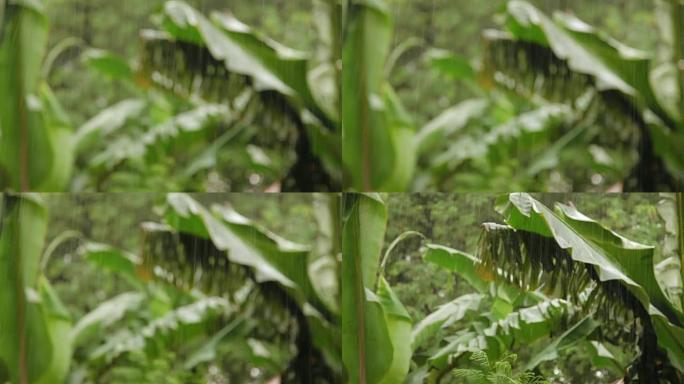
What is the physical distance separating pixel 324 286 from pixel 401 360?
28cm

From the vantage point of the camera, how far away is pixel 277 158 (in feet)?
8.27

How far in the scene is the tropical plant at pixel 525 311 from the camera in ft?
8.08

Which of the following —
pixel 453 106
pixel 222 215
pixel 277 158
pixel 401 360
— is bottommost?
pixel 401 360

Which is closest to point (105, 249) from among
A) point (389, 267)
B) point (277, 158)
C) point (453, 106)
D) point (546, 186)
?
point (277, 158)

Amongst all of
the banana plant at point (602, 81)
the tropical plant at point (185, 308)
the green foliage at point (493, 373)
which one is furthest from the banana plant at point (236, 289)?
the banana plant at point (602, 81)

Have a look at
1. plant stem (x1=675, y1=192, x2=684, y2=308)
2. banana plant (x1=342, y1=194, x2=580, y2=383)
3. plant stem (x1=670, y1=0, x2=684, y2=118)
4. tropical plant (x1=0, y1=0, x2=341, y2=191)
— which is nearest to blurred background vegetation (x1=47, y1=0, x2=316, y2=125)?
tropical plant (x1=0, y1=0, x2=341, y2=191)

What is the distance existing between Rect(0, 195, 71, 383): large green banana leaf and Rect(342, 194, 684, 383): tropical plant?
76cm

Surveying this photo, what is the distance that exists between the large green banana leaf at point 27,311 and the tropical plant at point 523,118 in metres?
0.86

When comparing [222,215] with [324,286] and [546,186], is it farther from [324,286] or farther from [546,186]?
[546,186]

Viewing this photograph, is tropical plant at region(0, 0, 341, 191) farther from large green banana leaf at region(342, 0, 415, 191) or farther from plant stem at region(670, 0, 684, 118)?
plant stem at region(670, 0, 684, 118)

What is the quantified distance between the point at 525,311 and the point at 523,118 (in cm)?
52

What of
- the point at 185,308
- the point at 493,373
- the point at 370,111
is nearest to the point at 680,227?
the point at 493,373

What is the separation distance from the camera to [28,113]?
8.14 feet

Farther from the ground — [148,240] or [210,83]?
[210,83]
